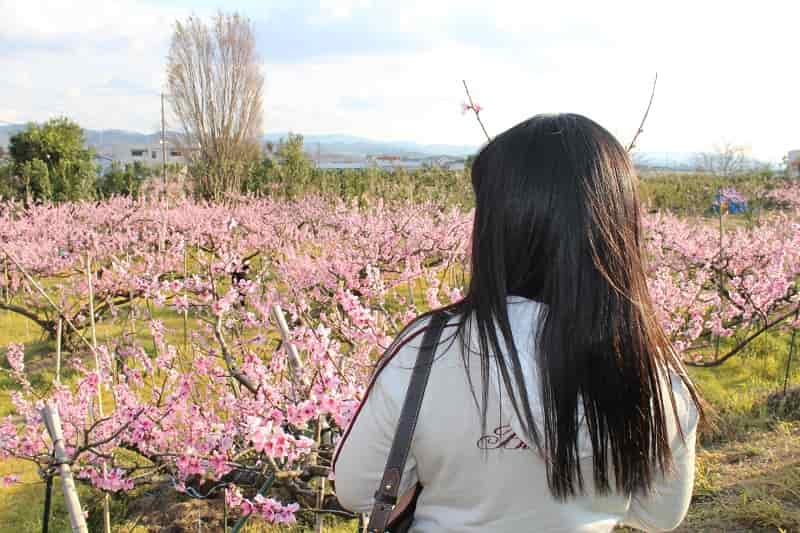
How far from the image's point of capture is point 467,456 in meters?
1.01

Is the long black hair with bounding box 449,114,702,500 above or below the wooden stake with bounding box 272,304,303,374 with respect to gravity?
above

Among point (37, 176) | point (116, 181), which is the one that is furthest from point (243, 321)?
point (116, 181)

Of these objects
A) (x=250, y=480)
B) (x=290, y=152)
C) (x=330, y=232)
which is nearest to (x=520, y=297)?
(x=250, y=480)

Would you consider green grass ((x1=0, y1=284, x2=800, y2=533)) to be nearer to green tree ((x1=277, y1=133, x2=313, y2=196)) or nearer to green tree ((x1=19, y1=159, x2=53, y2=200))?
green tree ((x1=19, y1=159, x2=53, y2=200))

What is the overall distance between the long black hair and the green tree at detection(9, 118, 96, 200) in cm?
1727

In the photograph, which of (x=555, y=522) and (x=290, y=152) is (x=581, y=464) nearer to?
(x=555, y=522)

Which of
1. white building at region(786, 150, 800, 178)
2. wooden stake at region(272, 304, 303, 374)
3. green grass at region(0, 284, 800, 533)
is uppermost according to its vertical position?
white building at region(786, 150, 800, 178)

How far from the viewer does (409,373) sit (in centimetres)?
98

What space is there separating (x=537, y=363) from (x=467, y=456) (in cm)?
18

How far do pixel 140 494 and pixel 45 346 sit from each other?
3879 mm

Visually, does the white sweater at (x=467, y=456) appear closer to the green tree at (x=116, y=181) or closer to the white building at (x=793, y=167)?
the green tree at (x=116, y=181)

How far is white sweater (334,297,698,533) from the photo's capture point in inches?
38.9

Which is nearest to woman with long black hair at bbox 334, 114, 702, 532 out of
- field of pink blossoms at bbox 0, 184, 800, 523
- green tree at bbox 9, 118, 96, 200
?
field of pink blossoms at bbox 0, 184, 800, 523

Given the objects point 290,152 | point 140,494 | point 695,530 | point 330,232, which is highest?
point 290,152
